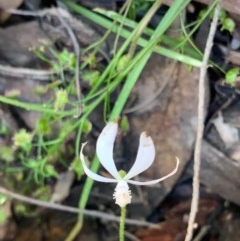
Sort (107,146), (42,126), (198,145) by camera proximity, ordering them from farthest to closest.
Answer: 1. (42,126)
2. (198,145)
3. (107,146)

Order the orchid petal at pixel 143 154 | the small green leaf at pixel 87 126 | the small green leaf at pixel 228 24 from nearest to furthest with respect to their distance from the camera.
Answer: the orchid petal at pixel 143 154 → the small green leaf at pixel 228 24 → the small green leaf at pixel 87 126

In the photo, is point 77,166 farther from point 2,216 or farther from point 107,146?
point 107,146

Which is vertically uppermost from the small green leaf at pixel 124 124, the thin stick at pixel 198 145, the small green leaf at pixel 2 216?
the thin stick at pixel 198 145

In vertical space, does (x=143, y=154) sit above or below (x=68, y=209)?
above

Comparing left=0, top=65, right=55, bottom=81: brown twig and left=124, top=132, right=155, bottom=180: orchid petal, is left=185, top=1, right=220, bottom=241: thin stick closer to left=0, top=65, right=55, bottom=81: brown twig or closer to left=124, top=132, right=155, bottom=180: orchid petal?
left=124, top=132, right=155, bottom=180: orchid petal

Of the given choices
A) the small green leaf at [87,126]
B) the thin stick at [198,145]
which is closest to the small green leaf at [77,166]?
the small green leaf at [87,126]

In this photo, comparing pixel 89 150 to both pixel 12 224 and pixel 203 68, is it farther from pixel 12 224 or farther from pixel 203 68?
pixel 203 68

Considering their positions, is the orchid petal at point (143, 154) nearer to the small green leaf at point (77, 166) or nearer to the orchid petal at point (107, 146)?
the orchid petal at point (107, 146)

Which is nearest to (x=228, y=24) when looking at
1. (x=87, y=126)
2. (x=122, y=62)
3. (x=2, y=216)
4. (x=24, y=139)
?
(x=122, y=62)

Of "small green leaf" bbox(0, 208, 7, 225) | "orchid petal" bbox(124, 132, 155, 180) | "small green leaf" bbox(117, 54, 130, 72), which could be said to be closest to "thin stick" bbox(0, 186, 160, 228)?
"small green leaf" bbox(0, 208, 7, 225)
